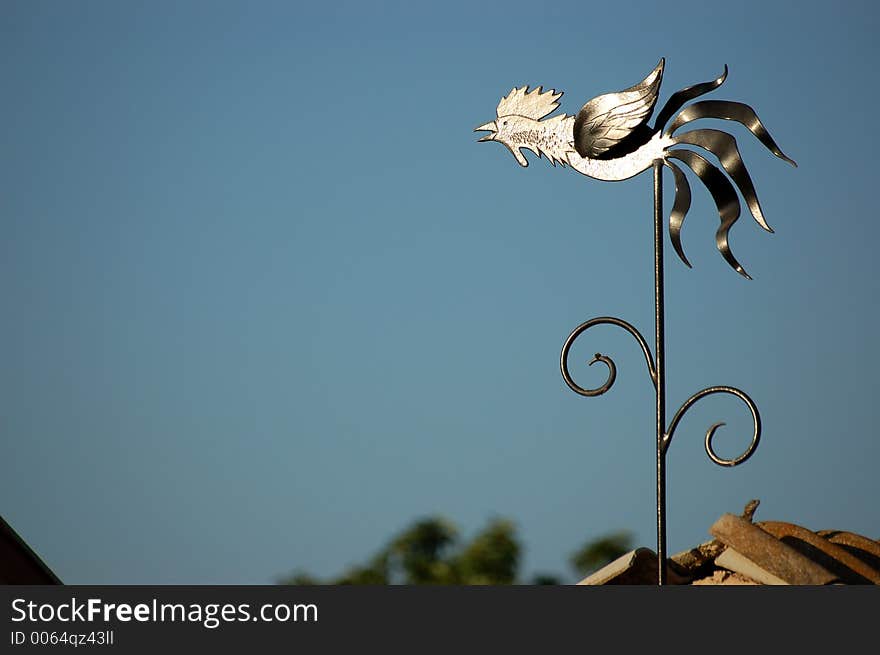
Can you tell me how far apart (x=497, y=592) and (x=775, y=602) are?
0.58 m

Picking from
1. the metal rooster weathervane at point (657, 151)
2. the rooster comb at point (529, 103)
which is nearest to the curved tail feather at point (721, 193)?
the metal rooster weathervane at point (657, 151)

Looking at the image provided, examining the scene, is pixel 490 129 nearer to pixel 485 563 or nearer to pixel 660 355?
pixel 660 355

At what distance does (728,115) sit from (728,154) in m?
0.13

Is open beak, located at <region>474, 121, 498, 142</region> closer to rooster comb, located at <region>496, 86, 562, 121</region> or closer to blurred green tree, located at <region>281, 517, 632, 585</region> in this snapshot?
rooster comb, located at <region>496, 86, 562, 121</region>

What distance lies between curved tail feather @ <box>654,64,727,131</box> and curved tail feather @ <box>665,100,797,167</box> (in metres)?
0.03

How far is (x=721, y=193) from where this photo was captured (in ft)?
11.9

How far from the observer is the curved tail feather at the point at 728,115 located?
11.7 ft

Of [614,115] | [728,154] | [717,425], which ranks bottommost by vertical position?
[717,425]

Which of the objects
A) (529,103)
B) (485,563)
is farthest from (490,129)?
(485,563)

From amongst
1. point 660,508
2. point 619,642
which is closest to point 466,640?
point 619,642

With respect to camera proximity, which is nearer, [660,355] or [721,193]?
[660,355]

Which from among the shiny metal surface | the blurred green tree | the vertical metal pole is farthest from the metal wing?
the blurred green tree

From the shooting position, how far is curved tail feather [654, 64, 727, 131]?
3613mm

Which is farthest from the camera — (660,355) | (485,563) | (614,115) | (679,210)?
(485,563)
